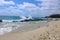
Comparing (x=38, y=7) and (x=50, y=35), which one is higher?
(x=38, y=7)

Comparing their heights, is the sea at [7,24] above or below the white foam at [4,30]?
above

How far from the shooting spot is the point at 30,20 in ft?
10.5

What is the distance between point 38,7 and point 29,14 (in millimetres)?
274

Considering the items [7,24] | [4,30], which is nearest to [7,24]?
[7,24]

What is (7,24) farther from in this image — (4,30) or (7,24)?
(4,30)

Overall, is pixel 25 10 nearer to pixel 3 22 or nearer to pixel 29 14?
pixel 29 14

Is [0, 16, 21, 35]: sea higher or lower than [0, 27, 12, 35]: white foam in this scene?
higher

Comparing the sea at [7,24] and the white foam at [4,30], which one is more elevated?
the sea at [7,24]

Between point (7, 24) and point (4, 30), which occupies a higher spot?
point (7, 24)

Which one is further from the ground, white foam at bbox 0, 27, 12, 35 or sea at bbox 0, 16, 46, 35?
sea at bbox 0, 16, 46, 35

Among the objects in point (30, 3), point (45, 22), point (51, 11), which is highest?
point (30, 3)

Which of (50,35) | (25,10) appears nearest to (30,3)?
(25,10)

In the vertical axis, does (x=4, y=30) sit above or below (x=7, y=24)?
below

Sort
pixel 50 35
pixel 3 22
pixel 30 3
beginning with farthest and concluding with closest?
pixel 30 3, pixel 3 22, pixel 50 35
